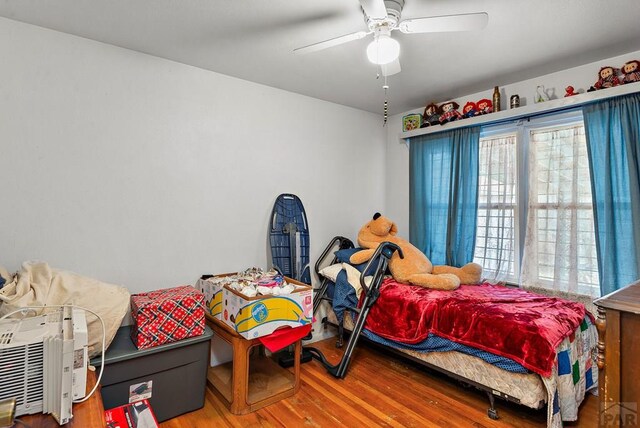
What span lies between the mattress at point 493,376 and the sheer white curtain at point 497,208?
1.08m

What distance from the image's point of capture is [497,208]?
122 inches

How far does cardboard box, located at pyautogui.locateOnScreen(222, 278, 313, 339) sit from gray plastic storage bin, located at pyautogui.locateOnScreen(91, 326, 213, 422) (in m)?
0.26

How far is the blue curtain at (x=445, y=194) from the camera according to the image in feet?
10.5

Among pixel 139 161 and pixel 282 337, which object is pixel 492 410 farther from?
pixel 139 161

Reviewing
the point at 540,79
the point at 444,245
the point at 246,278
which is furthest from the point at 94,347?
the point at 540,79

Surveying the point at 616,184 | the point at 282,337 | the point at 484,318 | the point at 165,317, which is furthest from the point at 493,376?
the point at 165,317

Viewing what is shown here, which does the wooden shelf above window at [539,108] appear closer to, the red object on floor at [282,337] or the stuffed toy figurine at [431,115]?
the stuffed toy figurine at [431,115]

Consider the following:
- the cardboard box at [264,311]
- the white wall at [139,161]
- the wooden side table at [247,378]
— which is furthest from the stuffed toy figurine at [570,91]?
the wooden side table at [247,378]

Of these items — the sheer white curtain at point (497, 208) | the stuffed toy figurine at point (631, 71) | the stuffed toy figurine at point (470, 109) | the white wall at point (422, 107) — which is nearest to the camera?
the stuffed toy figurine at point (631, 71)

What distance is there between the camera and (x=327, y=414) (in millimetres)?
2150

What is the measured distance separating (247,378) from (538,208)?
107 inches

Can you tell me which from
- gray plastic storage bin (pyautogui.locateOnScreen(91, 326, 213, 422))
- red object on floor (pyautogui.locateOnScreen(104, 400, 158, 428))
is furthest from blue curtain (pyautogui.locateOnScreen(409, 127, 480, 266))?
red object on floor (pyautogui.locateOnScreen(104, 400, 158, 428))

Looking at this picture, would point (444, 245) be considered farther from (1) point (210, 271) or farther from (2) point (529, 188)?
(1) point (210, 271)

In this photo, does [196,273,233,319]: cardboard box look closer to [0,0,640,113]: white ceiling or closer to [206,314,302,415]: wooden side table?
[206,314,302,415]: wooden side table
